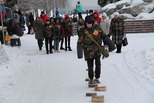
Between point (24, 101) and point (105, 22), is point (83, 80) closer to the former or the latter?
point (24, 101)

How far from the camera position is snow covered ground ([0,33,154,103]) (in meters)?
5.70

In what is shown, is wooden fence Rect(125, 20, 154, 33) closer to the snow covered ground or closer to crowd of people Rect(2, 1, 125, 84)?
crowd of people Rect(2, 1, 125, 84)

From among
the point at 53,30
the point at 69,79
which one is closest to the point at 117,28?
the point at 53,30

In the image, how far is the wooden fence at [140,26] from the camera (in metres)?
21.2

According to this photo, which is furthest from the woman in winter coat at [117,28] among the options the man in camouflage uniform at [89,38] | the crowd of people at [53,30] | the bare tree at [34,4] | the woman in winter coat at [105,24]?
the bare tree at [34,4]

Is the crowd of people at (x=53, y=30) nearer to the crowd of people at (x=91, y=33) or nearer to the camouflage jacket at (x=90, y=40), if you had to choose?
the crowd of people at (x=91, y=33)

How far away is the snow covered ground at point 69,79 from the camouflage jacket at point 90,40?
0.92 metres

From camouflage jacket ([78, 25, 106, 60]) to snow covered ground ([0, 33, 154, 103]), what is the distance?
3.03 feet

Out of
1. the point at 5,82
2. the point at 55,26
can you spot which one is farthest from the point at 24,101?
the point at 55,26

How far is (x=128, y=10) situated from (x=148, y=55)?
20394 mm

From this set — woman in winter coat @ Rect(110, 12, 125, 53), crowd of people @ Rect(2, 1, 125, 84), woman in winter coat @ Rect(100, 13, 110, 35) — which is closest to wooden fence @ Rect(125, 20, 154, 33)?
crowd of people @ Rect(2, 1, 125, 84)

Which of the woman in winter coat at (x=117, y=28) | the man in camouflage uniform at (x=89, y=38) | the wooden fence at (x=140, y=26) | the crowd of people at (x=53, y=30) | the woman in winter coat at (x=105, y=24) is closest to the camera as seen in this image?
the man in camouflage uniform at (x=89, y=38)

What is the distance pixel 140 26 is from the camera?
21625 mm

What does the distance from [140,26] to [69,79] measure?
1551cm
